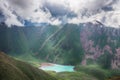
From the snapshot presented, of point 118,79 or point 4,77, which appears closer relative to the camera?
point 118,79

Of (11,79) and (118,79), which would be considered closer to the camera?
(118,79)

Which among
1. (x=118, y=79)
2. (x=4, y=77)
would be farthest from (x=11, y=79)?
(x=118, y=79)

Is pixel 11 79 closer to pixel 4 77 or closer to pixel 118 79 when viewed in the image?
pixel 4 77
